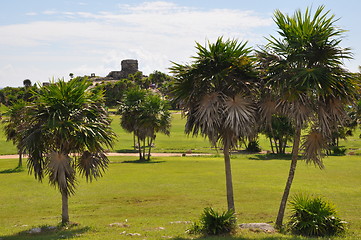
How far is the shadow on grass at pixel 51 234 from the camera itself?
17.1 meters

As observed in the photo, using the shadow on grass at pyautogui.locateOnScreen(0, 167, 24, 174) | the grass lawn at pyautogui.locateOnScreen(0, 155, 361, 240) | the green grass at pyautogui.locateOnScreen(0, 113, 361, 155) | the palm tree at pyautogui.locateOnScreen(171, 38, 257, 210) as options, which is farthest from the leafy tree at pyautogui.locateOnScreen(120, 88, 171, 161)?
the palm tree at pyautogui.locateOnScreen(171, 38, 257, 210)

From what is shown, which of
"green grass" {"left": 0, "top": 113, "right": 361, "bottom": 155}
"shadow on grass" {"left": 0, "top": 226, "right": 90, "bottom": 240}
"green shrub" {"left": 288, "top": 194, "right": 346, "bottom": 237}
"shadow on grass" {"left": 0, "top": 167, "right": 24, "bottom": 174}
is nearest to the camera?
"green shrub" {"left": 288, "top": 194, "right": 346, "bottom": 237}

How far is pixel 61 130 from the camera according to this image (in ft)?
61.1

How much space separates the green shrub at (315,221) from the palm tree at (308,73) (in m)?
2.80

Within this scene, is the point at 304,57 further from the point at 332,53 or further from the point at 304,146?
the point at 304,146

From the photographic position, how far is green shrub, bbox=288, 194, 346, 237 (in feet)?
53.2

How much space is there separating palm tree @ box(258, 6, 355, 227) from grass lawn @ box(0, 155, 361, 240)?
490 cm

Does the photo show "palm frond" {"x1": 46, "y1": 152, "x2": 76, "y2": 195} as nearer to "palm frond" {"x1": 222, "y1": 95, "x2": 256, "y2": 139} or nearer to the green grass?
"palm frond" {"x1": 222, "y1": 95, "x2": 256, "y2": 139}

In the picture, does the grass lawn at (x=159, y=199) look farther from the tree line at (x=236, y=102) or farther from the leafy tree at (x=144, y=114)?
the leafy tree at (x=144, y=114)

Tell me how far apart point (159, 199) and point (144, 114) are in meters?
29.8

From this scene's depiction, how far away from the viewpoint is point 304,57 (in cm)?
Answer: 1714

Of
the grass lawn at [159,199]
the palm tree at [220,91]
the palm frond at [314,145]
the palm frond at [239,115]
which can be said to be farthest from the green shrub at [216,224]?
the palm frond at [314,145]

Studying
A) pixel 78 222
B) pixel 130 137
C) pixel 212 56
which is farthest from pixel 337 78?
pixel 130 137

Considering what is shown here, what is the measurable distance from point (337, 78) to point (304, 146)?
341cm
